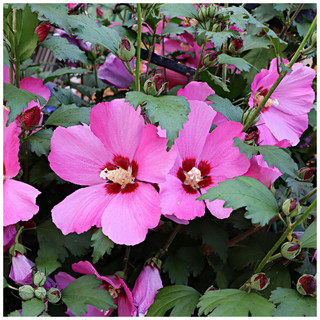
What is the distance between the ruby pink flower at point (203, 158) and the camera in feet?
1.69

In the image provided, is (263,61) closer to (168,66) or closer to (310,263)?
(168,66)

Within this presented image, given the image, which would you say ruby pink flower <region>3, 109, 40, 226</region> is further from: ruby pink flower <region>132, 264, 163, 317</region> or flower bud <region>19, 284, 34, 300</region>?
ruby pink flower <region>132, 264, 163, 317</region>

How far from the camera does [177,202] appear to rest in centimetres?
49

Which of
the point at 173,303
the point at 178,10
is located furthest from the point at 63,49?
the point at 173,303

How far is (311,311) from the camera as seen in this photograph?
0.48 meters

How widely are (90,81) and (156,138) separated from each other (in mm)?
597

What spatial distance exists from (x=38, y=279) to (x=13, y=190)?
4.6 inches

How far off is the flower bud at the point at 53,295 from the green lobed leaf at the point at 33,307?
17 mm

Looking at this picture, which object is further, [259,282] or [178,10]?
[178,10]

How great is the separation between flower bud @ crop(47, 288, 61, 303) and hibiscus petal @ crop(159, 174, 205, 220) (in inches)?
7.1

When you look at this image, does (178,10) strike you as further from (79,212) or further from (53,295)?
(53,295)

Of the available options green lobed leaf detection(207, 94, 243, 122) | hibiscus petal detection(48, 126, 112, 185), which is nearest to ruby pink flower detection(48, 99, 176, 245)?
hibiscus petal detection(48, 126, 112, 185)

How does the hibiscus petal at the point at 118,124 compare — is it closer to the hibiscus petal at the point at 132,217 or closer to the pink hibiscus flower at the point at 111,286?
the hibiscus petal at the point at 132,217

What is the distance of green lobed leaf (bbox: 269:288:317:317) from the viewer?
0.47 meters
